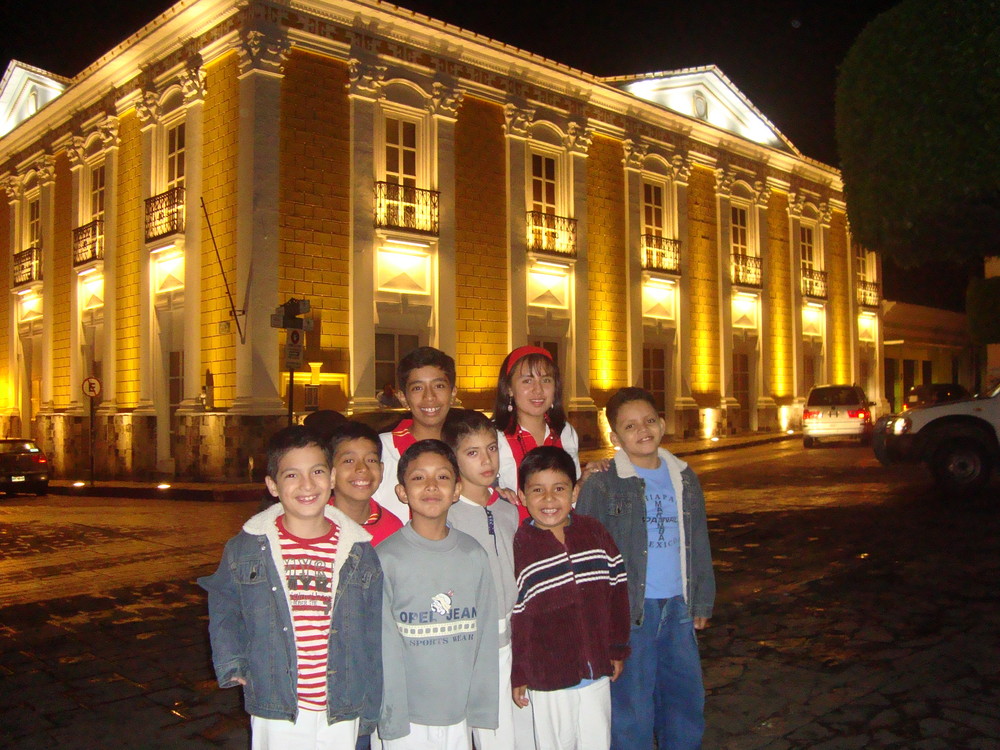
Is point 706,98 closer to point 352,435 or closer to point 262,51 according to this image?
point 262,51

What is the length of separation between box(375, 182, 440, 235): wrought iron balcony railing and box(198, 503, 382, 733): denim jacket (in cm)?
1598

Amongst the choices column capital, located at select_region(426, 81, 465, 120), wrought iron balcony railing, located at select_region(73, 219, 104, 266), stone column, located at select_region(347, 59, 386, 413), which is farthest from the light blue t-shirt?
wrought iron balcony railing, located at select_region(73, 219, 104, 266)

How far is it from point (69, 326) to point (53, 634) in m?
19.3

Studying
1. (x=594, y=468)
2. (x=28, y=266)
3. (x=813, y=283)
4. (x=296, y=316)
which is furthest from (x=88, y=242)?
(x=813, y=283)

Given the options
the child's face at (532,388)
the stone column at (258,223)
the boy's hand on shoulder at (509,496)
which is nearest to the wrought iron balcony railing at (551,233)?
the stone column at (258,223)

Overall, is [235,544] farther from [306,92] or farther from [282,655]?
[306,92]

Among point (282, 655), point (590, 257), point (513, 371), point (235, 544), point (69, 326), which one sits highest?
point (590, 257)

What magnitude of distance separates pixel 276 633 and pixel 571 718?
1246mm

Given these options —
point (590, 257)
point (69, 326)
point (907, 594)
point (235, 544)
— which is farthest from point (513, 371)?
point (69, 326)

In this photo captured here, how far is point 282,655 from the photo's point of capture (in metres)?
3.07

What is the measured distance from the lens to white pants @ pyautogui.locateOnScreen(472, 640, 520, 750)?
135 inches

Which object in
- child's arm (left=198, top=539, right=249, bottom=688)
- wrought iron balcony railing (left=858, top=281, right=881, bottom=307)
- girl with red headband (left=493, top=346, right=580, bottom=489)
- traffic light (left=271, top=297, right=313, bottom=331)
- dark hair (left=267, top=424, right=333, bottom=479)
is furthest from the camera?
wrought iron balcony railing (left=858, top=281, right=881, bottom=307)

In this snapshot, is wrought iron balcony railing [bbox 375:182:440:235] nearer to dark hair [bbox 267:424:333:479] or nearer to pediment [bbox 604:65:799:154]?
pediment [bbox 604:65:799:154]

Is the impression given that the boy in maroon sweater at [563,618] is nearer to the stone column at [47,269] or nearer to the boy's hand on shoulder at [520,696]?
the boy's hand on shoulder at [520,696]
